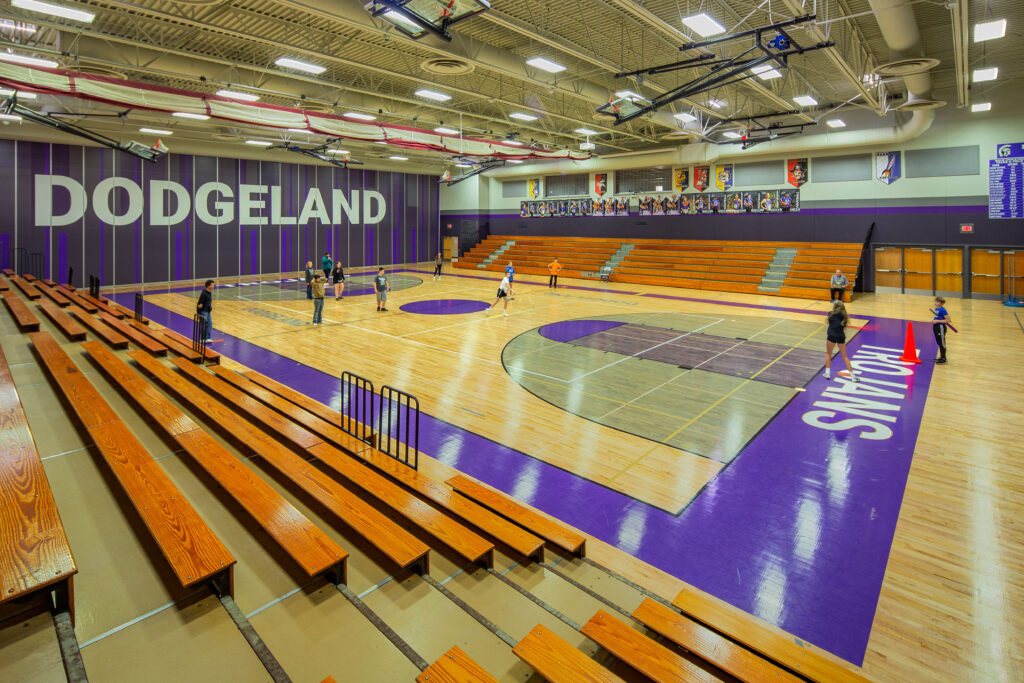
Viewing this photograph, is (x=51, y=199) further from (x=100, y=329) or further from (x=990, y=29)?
(x=990, y=29)

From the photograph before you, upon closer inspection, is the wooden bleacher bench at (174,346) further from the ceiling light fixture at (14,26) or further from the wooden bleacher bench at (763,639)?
the wooden bleacher bench at (763,639)

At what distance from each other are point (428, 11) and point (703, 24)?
176 inches

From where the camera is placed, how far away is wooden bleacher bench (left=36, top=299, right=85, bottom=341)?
8.94m

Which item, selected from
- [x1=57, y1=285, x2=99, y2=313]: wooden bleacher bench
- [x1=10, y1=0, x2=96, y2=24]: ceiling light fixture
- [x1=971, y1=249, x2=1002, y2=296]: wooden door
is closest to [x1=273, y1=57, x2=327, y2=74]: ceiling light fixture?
[x1=10, y1=0, x2=96, y2=24]: ceiling light fixture

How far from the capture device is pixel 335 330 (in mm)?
13727

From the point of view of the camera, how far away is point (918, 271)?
68.2 ft

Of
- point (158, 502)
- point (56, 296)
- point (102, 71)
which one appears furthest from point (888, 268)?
point (56, 296)

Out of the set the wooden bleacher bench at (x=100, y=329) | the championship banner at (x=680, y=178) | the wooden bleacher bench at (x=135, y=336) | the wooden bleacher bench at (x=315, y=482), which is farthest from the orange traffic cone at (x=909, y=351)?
the championship banner at (x=680, y=178)

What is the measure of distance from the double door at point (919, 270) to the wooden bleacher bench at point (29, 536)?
2544 centimetres

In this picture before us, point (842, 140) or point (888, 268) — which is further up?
point (842, 140)

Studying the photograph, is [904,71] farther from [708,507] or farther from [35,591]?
[35,591]

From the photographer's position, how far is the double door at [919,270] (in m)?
20.0

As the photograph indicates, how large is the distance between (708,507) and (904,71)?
10.8 metres

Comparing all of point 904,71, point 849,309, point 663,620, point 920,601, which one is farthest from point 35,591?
point 849,309
